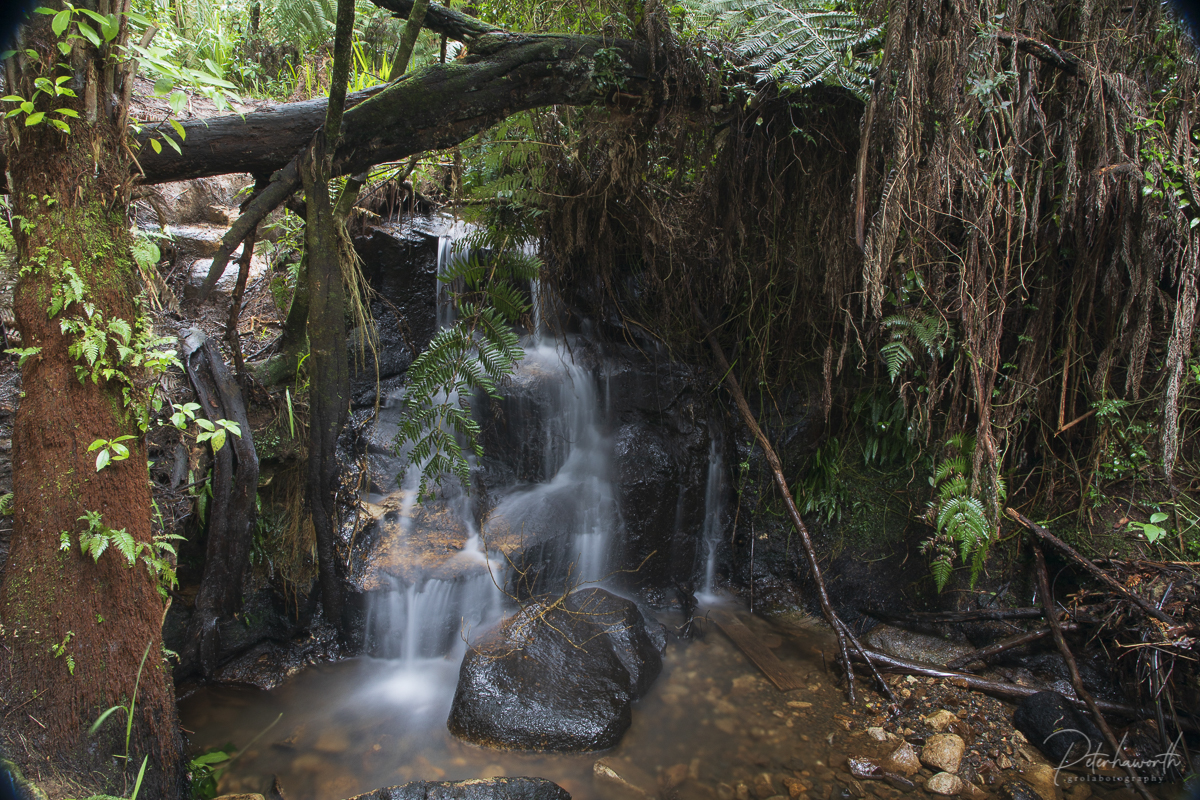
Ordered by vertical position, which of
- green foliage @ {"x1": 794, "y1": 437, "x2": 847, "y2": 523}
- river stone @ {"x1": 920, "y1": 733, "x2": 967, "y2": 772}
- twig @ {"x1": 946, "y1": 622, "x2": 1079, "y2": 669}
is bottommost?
river stone @ {"x1": 920, "y1": 733, "x2": 967, "y2": 772}

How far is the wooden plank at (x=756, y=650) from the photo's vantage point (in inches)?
153

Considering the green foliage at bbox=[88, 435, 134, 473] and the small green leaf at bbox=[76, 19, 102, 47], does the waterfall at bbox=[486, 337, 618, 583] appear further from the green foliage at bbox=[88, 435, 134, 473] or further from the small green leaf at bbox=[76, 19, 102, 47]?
the small green leaf at bbox=[76, 19, 102, 47]

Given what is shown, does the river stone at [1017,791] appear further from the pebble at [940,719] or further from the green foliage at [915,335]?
the green foliage at [915,335]

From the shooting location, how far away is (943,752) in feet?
10.4

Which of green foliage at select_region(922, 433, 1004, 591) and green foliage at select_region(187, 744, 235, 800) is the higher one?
green foliage at select_region(922, 433, 1004, 591)

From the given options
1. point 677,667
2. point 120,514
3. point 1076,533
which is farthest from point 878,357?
point 120,514

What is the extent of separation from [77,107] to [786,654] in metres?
4.77

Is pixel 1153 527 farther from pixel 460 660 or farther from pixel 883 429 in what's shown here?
pixel 460 660

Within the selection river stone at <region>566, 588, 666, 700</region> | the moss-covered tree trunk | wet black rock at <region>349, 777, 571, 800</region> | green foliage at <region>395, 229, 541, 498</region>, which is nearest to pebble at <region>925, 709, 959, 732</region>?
river stone at <region>566, 588, 666, 700</region>

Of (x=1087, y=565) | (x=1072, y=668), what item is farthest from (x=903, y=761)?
(x=1087, y=565)

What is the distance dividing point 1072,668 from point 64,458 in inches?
197

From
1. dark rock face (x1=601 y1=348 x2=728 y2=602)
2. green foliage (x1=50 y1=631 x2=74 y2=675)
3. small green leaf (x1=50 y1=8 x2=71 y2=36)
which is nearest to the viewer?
small green leaf (x1=50 y1=8 x2=71 y2=36)

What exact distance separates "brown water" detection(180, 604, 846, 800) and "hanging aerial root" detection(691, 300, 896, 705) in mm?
261

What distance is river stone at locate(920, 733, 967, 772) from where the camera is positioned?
311cm
